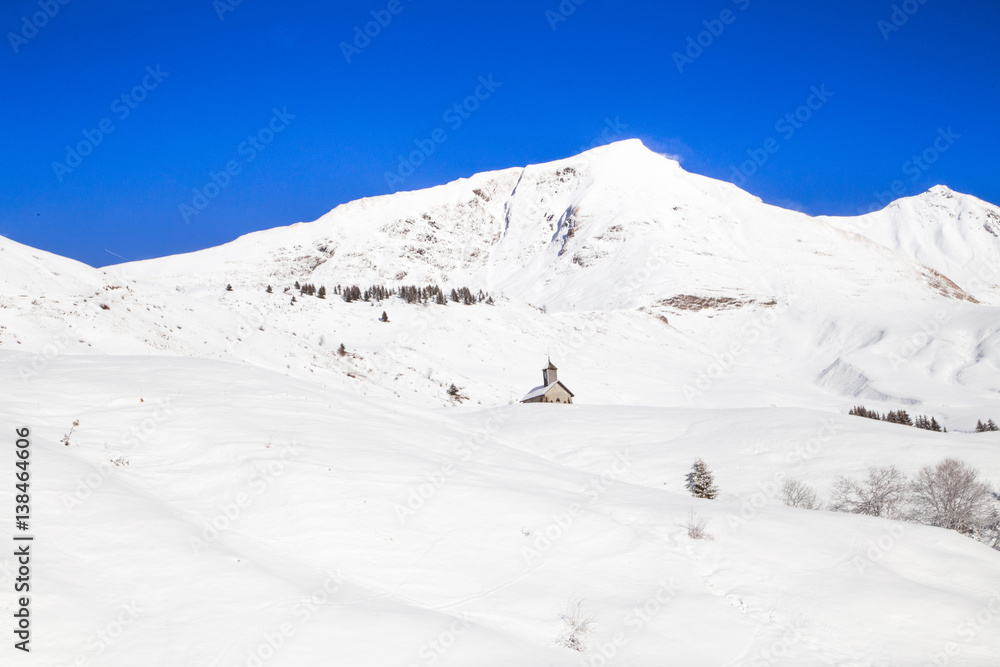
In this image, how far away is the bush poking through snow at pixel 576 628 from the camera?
872 cm

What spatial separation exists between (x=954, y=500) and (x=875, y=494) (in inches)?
112

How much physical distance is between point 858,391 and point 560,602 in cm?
8614

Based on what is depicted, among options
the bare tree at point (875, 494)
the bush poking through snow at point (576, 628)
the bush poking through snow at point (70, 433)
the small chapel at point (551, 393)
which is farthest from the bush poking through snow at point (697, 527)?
the small chapel at point (551, 393)

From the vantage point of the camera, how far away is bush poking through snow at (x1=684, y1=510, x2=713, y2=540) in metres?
13.0

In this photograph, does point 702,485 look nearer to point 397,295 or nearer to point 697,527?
point 697,527

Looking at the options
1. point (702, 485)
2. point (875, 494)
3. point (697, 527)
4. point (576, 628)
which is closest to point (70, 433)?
point (576, 628)

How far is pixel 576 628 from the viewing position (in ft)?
29.7

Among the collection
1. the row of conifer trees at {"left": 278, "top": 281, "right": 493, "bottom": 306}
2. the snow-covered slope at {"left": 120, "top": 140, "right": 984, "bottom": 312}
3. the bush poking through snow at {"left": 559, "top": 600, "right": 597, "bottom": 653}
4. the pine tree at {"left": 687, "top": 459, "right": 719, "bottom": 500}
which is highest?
the snow-covered slope at {"left": 120, "top": 140, "right": 984, "bottom": 312}

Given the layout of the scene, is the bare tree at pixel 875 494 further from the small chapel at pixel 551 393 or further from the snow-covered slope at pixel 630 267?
the snow-covered slope at pixel 630 267

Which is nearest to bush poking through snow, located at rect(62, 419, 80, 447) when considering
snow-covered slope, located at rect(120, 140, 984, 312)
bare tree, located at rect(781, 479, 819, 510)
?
bare tree, located at rect(781, 479, 819, 510)

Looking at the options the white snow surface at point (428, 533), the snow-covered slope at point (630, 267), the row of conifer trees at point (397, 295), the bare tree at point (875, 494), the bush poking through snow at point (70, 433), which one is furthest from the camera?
the snow-covered slope at point (630, 267)

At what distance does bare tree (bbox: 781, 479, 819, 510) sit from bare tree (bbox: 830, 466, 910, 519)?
0.76 meters

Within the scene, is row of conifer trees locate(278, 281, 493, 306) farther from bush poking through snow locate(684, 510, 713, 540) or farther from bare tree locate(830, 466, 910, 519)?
bush poking through snow locate(684, 510, 713, 540)

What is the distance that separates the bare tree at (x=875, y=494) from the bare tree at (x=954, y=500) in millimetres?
629
